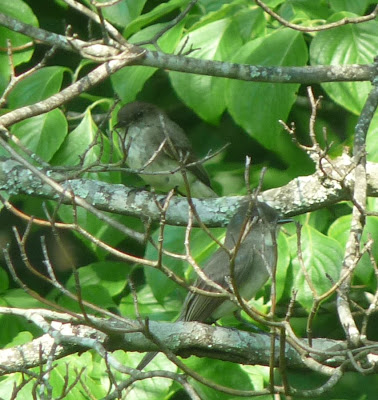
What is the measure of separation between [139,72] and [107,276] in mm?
1155

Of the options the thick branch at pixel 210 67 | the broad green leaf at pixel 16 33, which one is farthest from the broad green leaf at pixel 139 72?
the thick branch at pixel 210 67

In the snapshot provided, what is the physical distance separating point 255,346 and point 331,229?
103 cm

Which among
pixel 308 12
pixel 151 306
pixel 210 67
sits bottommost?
pixel 151 306

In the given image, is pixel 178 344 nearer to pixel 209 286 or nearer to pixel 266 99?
pixel 209 286

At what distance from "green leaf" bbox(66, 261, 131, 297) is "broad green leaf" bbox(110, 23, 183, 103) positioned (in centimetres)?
95

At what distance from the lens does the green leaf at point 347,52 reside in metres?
4.04

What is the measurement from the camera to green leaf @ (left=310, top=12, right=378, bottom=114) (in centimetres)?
404

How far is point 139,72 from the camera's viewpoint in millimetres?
4375

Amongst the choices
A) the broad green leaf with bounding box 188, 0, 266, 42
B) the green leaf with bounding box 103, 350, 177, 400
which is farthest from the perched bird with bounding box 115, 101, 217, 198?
the green leaf with bounding box 103, 350, 177, 400

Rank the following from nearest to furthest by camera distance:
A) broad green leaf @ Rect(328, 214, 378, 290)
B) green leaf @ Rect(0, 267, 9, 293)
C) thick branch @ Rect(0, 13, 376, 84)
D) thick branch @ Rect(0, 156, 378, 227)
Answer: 1. thick branch @ Rect(0, 13, 376, 84)
2. thick branch @ Rect(0, 156, 378, 227)
3. broad green leaf @ Rect(328, 214, 378, 290)
4. green leaf @ Rect(0, 267, 9, 293)

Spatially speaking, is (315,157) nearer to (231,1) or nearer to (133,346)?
(133,346)

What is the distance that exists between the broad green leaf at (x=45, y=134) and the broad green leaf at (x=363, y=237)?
1.47 meters

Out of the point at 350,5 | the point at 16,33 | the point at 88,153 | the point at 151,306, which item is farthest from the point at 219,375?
the point at 16,33

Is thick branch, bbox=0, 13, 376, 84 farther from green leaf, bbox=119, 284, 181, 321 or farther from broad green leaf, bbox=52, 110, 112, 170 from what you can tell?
green leaf, bbox=119, 284, 181, 321
